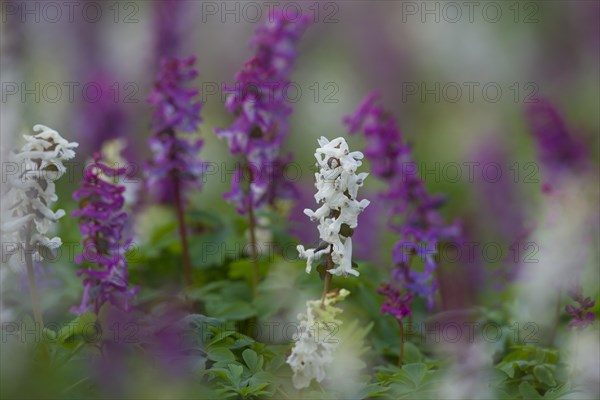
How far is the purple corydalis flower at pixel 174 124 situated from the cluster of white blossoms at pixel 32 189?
1.21 metres

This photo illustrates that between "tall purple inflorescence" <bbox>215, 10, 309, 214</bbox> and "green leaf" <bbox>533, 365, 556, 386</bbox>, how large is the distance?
1.47 meters

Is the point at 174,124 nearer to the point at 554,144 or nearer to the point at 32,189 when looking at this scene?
the point at 32,189

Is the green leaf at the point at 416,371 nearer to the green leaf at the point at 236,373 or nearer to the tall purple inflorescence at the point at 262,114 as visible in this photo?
the green leaf at the point at 236,373

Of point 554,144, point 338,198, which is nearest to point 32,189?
point 338,198

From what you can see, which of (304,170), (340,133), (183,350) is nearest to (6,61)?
(183,350)

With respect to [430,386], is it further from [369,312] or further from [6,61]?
[6,61]

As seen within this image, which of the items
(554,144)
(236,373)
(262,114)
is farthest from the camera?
(554,144)

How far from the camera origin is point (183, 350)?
9.78ft

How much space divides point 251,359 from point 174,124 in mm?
1463

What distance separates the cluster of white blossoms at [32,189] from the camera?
290 centimetres

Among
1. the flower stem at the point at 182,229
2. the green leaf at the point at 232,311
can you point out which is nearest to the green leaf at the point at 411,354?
the green leaf at the point at 232,311

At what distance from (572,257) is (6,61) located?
9.01 ft

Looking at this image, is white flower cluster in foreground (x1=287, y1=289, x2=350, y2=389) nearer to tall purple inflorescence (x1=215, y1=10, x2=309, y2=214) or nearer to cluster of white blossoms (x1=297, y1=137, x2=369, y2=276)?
cluster of white blossoms (x1=297, y1=137, x2=369, y2=276)

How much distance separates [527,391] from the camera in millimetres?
3090
